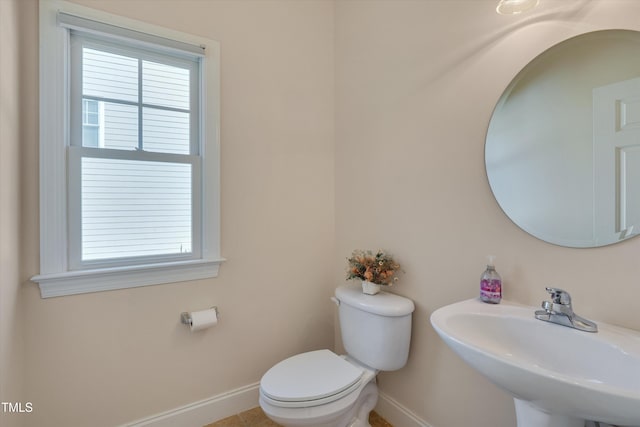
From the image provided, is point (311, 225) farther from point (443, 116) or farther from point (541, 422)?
point (541, 422)

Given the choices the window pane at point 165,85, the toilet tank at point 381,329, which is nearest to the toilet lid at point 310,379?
the toilet tank at point 381,329

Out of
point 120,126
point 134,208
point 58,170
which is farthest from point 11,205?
point 120,126

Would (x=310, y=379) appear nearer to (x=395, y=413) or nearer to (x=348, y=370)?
(x=348, y=370)

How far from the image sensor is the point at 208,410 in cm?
166

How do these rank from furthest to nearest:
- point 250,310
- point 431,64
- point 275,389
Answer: point 250,310, point 431,64, point 275,389

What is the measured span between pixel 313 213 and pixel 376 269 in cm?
63

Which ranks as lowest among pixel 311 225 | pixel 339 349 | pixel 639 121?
pixel 339 349

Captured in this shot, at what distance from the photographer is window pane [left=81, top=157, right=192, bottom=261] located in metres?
1.42

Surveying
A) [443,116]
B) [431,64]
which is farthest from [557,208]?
[431,64]

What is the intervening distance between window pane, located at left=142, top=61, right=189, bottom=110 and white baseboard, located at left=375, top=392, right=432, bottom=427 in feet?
6.46

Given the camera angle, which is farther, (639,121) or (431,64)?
(431,64)

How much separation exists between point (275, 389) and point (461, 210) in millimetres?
1123

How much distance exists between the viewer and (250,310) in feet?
5.91

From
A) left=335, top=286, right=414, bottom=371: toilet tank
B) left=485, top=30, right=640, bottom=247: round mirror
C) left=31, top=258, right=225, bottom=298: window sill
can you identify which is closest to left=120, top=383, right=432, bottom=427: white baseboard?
left=335, top=286, right=414, bottom=371: toilet tank
